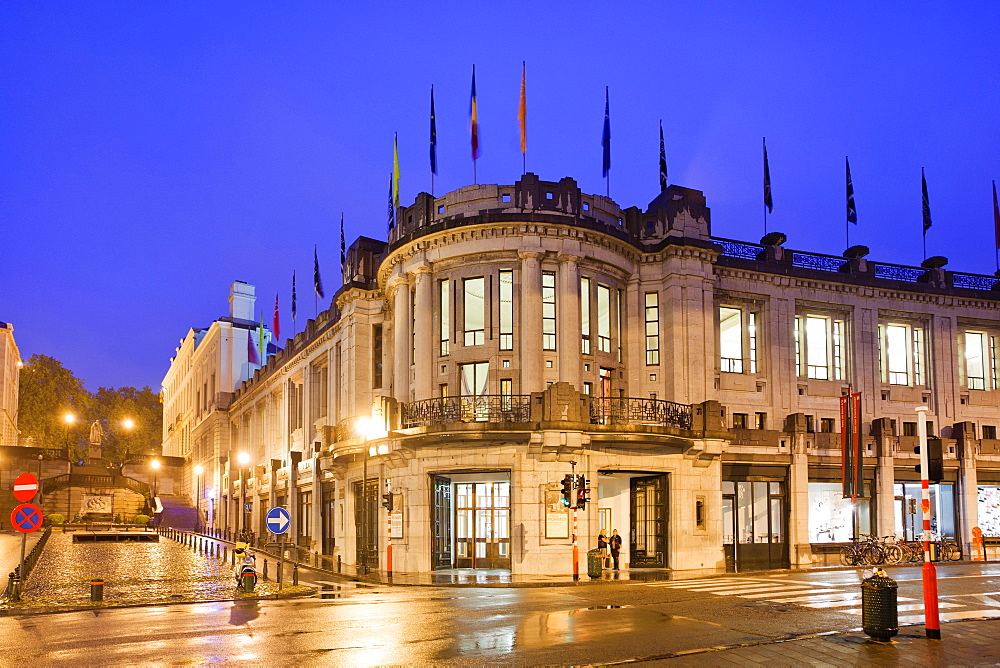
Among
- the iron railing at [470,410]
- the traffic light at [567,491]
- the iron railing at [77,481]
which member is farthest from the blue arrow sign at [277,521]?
the iron railing at [77,481]

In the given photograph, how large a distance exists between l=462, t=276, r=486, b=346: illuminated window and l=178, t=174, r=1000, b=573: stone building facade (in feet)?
0.36

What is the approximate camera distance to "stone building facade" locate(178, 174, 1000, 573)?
31719mm

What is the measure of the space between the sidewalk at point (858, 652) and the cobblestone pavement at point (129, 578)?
14380mm

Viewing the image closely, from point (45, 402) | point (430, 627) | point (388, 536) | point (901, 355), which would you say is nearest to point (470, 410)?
point (388, 536)

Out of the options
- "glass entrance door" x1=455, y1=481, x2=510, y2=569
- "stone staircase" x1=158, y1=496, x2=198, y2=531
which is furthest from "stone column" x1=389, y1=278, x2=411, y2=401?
"stone staircase" x1=158, y1=496, x2=198, y2=531

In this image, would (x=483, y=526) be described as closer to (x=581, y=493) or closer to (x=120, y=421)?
(x=581, y=493)

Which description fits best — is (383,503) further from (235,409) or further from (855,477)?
(235,409)

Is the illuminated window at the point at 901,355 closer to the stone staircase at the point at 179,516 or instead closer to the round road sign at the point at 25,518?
the round road sign at the point at 25,518

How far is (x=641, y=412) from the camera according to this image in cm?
3312

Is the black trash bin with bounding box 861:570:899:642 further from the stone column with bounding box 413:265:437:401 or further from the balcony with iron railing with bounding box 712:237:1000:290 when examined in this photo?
the balcony with iron railing with bounding box 712:237:1000:290

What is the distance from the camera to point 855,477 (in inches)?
1382

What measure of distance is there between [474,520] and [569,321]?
29.0ft

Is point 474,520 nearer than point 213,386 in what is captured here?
Yes

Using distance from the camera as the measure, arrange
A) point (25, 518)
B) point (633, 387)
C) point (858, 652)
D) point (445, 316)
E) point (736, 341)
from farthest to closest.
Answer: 1. point (736, 341)
2. point (633, 387)
3. point (445, 316)
4. point (25, 518)
5. point (858, 652)
